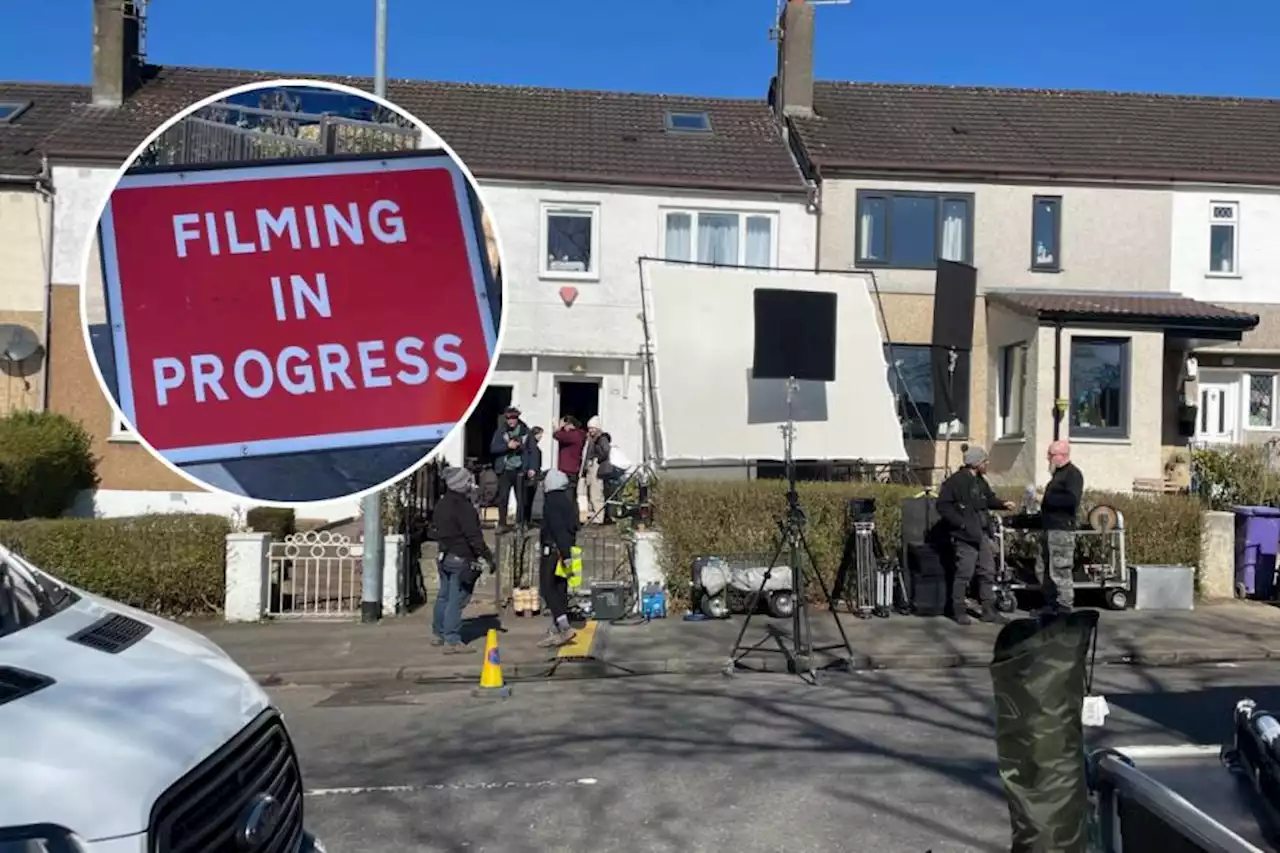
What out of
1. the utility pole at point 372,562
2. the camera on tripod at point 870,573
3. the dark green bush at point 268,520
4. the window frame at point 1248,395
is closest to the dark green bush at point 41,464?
the dark green bush at point 268,520

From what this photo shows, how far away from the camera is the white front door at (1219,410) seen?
1980 centimetres

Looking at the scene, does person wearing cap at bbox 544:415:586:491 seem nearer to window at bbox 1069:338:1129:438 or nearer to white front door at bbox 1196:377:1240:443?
window at bbox 1069:338:1129:438

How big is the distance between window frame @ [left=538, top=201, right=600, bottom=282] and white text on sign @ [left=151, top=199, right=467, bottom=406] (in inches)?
584

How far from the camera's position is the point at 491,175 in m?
18.6

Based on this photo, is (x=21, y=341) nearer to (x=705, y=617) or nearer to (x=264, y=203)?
(x=705, y=617)

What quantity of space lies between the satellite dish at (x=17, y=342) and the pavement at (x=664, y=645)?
8471mm

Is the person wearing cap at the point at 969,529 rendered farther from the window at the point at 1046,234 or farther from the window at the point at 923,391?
the window at the point at 1046,234

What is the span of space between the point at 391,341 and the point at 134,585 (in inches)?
352

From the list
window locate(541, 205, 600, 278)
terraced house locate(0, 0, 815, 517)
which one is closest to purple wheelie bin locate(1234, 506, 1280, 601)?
terraced house locate(0, 0, 815, 517)

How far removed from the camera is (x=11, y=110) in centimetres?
2011

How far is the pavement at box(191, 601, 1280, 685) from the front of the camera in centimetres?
942

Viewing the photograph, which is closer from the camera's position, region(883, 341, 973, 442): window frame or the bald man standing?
the bald man standing

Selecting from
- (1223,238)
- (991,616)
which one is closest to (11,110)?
(991,616)

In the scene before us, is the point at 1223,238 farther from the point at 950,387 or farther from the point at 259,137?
the point at 259,137
